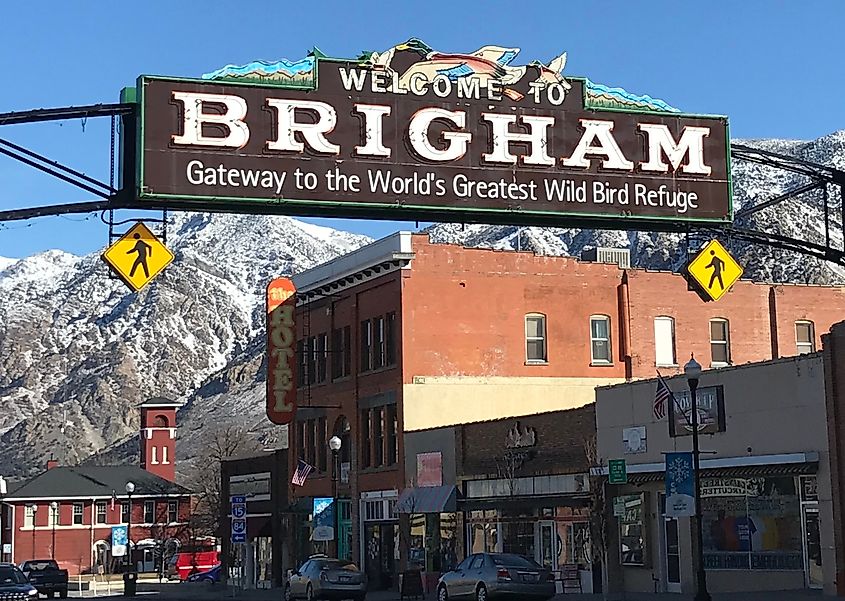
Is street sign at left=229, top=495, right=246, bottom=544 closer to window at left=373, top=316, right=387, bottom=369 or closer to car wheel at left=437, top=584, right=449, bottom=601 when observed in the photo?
window at left=373, top=316, right=387, bottom=369

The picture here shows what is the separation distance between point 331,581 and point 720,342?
2047 cm

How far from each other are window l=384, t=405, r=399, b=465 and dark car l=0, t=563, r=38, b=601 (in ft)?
47.1

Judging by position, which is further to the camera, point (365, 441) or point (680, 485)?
point (365, 441)

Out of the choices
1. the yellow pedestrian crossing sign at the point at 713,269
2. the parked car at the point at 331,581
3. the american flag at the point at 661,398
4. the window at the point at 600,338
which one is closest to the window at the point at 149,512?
the window at the point at 600,338

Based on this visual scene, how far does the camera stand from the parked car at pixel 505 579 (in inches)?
1345

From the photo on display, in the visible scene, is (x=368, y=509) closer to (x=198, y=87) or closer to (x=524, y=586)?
(x=524, y=586)

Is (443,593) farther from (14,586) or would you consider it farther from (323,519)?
(323,519)

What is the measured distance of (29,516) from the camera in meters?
105

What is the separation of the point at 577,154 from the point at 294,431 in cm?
3813

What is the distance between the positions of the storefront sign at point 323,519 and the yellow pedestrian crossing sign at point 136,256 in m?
26.5

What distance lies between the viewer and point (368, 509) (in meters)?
53.5


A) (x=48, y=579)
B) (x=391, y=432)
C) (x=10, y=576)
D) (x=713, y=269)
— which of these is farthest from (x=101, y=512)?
(x=713, y=269)

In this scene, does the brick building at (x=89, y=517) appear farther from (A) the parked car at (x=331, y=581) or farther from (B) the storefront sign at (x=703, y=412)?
(B) the storefront sign at (x=703, y=412)

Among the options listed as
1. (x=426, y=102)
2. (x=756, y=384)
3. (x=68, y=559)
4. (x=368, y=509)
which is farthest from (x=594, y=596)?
(x=68, y=559)
